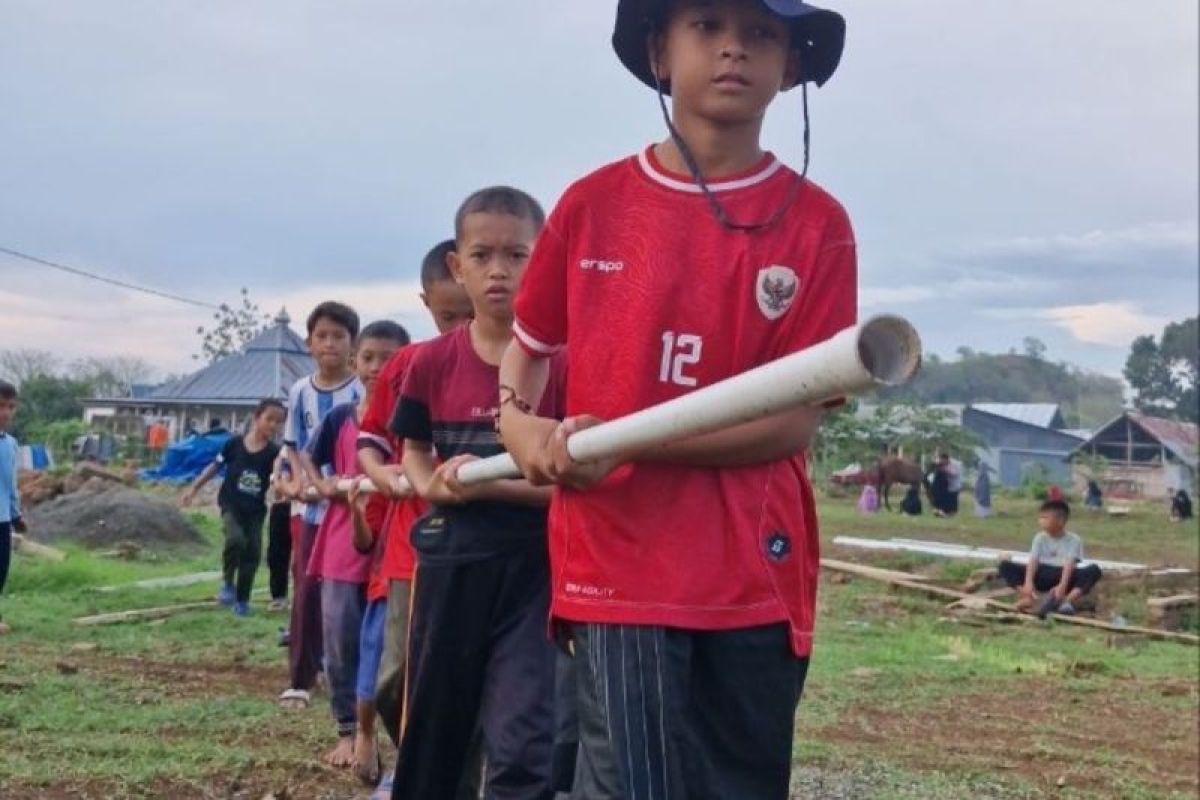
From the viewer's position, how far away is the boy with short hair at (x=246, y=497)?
11.2 metres

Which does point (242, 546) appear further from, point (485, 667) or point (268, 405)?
point (485, 667)

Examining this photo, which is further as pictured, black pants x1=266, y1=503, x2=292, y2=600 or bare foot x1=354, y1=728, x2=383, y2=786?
black pants x1=266, y1=503, x2=292, y2=600

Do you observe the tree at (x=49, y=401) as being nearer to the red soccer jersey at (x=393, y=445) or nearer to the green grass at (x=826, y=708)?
the green grass at (x=826, y=708)

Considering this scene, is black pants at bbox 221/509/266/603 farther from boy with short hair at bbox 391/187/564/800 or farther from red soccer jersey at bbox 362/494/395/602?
boy with short hair at bbox 391/187/564/800

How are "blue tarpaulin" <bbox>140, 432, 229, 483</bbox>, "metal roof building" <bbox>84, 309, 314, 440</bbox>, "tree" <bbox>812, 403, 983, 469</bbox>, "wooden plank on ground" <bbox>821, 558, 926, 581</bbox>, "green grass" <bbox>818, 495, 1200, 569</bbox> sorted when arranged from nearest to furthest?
"metal roof building" <bbox>84, 309, 314, 440</bbox>, "wooden plank on ground" <bbox>821, 558, 926, 581</bbox>, "green grass" <bbox>818, 495, 1200, 569</bbox>, "blue tarpaulin" <bbox>140, 432, 229, 483</bbox>, "tree" <bbox>812, 403, 983, 469</bbox>

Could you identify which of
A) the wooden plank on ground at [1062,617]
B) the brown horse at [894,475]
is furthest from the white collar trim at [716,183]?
the brown horse at [894,475]

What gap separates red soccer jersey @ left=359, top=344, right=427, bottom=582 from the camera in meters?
4.18

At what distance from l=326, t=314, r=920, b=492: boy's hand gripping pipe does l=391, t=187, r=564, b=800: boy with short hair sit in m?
1.23

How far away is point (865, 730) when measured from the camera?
6.89 metres

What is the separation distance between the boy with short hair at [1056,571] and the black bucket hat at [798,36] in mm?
11931

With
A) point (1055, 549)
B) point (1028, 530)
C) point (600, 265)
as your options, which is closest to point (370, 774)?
point (600, 265)

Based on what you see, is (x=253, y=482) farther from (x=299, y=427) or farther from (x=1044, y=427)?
(x=1044, y=427)

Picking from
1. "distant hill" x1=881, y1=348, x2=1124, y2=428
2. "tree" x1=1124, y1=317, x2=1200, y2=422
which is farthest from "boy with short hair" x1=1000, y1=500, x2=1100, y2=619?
"distant hill" x1=881, y1=348, x2=1124, y2=428

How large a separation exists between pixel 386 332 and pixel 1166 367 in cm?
7822
